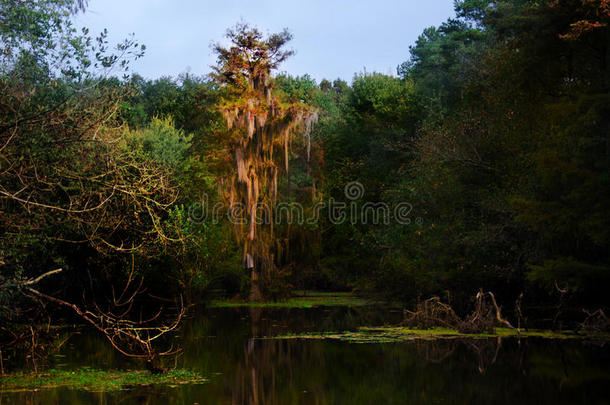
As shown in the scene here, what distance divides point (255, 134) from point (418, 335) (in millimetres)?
16615

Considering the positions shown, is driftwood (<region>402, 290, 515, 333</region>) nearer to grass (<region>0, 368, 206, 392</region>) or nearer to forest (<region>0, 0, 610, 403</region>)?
forest (<region>0, 0, 610, 403</region>)

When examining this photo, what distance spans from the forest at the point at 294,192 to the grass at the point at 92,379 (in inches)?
22.2

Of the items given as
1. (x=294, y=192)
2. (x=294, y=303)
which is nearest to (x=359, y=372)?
(x=294, y=303)

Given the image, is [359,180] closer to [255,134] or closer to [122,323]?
[255,134]

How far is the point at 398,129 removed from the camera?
44.6 metres

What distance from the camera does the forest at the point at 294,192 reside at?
14.2 meters

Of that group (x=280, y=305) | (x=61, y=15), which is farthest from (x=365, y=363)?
(x=280, y=305)

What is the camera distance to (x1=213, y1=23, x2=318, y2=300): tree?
3419 cm

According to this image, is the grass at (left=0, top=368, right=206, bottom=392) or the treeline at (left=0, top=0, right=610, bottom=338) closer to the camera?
the grass at (left=0, top=368, right=206, bottom=392)

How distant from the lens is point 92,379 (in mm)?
13133

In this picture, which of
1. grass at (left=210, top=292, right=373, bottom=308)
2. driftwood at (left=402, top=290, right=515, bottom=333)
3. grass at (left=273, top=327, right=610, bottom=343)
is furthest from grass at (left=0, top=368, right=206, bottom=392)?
grass at (left=210, top=292, right=373, bottom=308)

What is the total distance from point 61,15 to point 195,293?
19.0 m

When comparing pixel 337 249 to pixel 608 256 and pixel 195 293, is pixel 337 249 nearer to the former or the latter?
pixel 195 293

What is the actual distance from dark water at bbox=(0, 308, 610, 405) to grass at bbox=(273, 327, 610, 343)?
2.65ft
